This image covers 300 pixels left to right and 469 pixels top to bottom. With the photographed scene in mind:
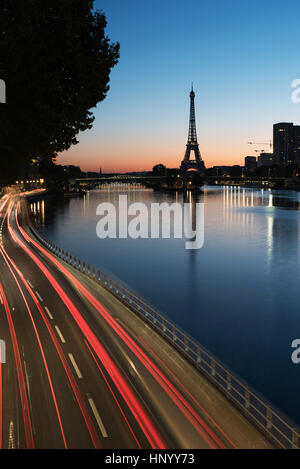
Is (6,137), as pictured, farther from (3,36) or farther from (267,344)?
(267,344)

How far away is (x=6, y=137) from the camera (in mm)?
21672

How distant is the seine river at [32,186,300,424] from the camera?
20.3 meters

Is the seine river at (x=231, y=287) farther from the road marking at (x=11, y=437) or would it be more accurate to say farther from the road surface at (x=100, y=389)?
the road marking at (x=11, y=437)

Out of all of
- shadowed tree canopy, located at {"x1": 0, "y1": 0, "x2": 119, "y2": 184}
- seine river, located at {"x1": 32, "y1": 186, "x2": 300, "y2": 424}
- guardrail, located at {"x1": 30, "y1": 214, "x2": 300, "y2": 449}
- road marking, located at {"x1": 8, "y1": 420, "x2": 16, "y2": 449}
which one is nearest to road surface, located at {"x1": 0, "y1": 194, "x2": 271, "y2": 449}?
road marking, located at {"x1": 8, "y1": 420, "x2": 16, "y2": 449}

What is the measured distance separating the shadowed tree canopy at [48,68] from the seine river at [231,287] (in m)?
15.6

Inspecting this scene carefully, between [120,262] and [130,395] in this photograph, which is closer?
[130,395]

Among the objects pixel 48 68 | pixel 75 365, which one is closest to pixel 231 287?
pixel 75 365

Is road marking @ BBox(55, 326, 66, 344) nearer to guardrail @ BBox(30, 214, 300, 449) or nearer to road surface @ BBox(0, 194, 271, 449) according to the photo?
road surface @ BBox(0, 194, 271, 449)

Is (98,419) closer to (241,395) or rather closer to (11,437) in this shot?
(11,437)

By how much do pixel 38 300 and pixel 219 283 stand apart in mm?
18654

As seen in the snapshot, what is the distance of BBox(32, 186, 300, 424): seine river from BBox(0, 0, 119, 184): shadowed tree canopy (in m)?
15.6

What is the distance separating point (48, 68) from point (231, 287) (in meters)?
24.3

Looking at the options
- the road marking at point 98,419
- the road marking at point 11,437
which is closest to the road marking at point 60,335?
the road marking at point 98,419

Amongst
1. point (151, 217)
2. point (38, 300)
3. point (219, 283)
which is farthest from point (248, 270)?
point (151, 217)
